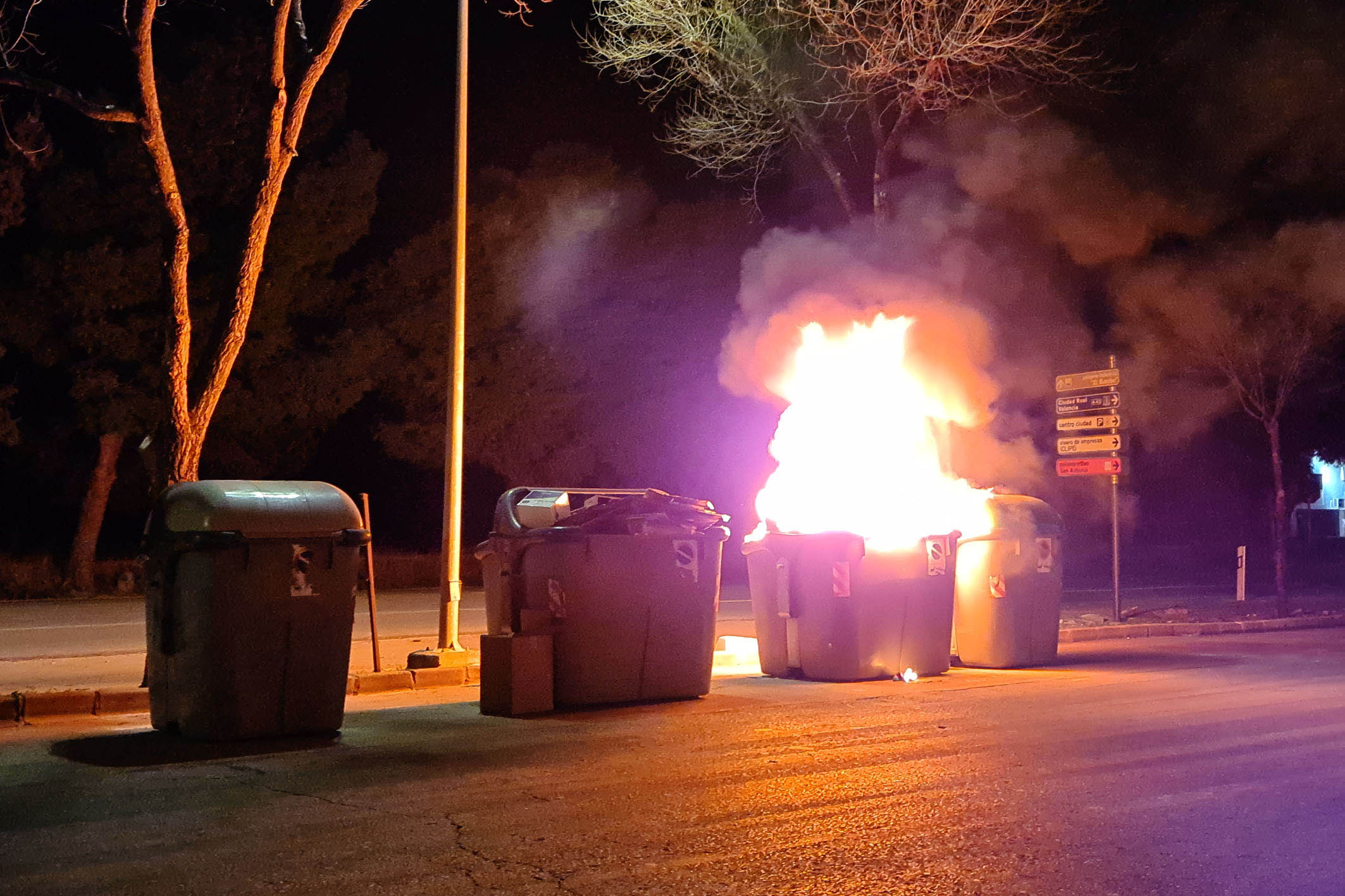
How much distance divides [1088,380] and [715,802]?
12572 mm

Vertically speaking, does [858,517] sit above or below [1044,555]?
above

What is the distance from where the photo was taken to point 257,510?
28.1 feet

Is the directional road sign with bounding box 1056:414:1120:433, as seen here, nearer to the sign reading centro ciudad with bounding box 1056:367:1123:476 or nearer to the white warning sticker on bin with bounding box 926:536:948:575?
the sign reading centro ciudad with bounding box 1056:367:1123:476

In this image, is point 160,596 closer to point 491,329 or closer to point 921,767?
point 921,767

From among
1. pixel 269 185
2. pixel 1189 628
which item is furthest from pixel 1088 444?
pixel 269 185

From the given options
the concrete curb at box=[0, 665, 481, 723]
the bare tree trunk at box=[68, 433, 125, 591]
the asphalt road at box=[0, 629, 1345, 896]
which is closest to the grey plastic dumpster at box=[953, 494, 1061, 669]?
the asphalt road at box=[0, 629, 1345, 896]

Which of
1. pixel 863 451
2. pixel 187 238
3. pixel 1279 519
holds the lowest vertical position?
pixel 1279 519

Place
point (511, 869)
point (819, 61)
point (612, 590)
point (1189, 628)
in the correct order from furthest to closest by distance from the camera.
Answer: point (1189, 628), point (819, 61), point (612, 590), point (511, 869)

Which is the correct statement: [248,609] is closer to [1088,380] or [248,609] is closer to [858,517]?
[858,517]

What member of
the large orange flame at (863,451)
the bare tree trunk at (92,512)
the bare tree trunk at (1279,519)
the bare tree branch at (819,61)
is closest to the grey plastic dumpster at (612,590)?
the large orange flame at (863,451)

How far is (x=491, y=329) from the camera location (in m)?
26.3

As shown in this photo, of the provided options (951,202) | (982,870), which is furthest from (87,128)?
(982,870)

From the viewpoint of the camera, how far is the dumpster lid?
27.7 ft

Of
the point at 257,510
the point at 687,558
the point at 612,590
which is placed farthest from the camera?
the point at 687,558
